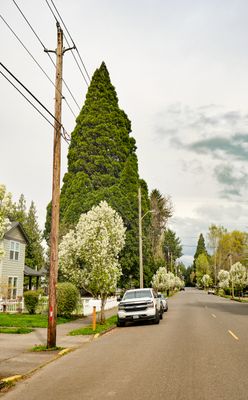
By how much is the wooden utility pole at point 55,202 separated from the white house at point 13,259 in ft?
72.0

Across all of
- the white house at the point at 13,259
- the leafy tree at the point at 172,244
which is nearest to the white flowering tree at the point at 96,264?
the white house at the point at 13,259

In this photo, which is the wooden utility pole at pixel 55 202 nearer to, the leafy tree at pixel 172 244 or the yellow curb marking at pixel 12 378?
the yellow curb marking at pixel 12 378

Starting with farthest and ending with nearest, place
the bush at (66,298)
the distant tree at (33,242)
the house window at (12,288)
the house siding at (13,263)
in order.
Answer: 1. the distant tree at (33,242)
2. the house window at (12,288)
3. the house siding at (13,263)
4. the bush at (66,298)

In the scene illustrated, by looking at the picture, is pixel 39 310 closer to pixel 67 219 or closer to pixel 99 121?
pixel 67 219

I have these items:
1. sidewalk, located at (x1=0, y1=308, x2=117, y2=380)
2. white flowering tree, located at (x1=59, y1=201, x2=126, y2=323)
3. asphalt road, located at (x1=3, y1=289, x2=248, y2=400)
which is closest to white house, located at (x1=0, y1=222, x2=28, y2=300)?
white flowering tree, located at (x1=59, y1=201, x2=126, y2=323)

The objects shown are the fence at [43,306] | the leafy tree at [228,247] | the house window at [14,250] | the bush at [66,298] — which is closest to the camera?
the bush at [66,298]

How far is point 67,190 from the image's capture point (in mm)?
42188

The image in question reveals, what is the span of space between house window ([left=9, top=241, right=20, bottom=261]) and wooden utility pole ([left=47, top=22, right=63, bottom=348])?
79.6 ft

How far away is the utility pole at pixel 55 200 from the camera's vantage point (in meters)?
12.7

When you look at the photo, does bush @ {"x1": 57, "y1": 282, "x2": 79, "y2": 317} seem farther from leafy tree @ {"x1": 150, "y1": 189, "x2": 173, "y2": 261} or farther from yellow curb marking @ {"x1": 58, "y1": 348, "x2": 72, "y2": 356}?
leafy tree @ {"x1": 150, "y1": 189, "x2": 173, "y2": 261}

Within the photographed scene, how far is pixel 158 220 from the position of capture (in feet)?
221

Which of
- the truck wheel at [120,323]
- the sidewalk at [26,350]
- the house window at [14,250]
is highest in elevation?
the house window at [14,250]

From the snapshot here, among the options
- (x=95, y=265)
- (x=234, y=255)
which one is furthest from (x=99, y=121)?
(x=234, y=255)

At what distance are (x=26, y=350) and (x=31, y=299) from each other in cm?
1464
